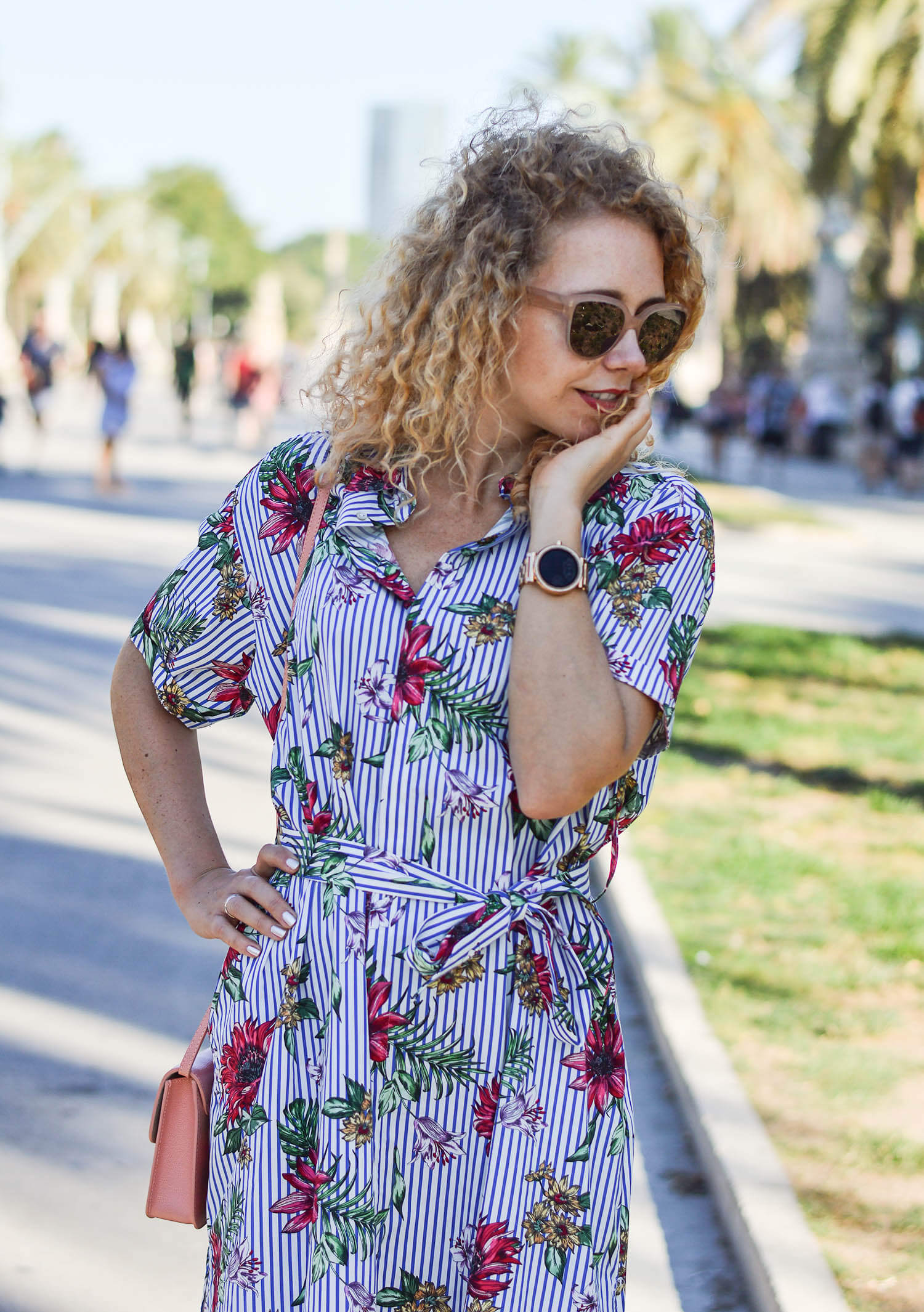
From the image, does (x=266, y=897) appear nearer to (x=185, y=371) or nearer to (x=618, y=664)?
(x=618, y=664)

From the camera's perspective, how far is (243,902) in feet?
6.32

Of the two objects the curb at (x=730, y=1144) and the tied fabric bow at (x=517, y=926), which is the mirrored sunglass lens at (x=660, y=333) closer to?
the tied fabric bow at (x=517, y=926)

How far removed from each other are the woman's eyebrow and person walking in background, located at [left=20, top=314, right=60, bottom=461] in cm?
2076

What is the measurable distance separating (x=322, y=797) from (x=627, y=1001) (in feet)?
10.9

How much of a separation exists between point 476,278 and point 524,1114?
3.15ft

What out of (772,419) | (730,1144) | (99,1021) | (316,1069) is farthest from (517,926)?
(772,419)

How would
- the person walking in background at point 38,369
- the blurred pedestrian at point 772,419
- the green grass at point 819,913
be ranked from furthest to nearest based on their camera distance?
the blurred pedestrian at point 772,419 < the person walking in background at point 38,369 < the green grass at point 819,913

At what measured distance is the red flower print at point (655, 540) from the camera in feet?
5.91

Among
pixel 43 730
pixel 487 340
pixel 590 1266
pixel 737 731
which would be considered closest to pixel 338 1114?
pixel 590 1266

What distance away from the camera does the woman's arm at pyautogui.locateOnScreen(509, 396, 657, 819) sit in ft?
5.57

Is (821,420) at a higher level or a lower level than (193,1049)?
lower

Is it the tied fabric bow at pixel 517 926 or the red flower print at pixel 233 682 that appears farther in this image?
the red flower print at pixel 233 682

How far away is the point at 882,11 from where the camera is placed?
2439 centimetres

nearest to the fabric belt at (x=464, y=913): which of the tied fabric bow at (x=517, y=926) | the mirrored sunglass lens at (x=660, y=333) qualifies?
the tied fabric bow at (x=517, y=926)
